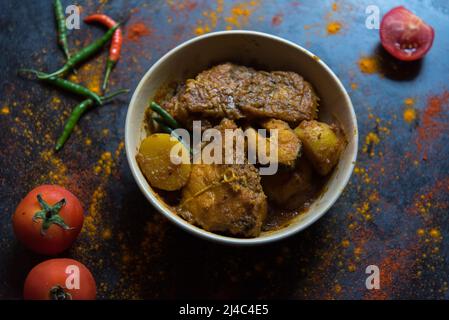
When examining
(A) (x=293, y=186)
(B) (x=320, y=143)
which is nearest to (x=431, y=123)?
(B) (x=320, y=143)

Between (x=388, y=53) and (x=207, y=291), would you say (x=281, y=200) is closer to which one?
(x=207, y=291)

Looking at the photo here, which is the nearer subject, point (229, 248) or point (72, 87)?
point (229, 248)

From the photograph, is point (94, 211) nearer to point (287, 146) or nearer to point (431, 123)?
point (287, 146)

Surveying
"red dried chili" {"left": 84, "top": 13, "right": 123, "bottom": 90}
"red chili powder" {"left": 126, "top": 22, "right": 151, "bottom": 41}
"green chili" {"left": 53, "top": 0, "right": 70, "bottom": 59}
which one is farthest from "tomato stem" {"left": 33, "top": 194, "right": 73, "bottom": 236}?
"red chili powder" {"left": 126, "top": 22, "right": 151, "bottom": 41}

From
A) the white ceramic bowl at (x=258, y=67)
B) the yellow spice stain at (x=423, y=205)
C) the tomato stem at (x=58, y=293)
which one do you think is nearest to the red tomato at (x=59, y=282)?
the tomato stem at (x=58, y=293)

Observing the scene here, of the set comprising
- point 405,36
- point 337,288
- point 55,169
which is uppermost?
point 405,36

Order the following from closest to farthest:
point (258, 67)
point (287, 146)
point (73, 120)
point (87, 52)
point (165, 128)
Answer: point (287, 146) < point (165, 128) < point (258, 67) < point (73, 120) < point (87, 52)

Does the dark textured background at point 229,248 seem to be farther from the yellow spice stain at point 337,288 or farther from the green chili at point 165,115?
the green chili at point 165,115
